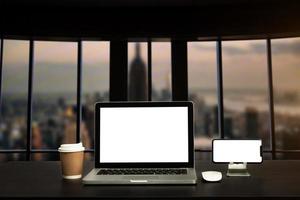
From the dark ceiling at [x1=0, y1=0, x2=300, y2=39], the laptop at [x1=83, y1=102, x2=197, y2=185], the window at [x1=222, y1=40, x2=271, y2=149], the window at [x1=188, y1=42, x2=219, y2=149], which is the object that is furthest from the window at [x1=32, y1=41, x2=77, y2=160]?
the laptop at [x1=83, y1=102, x2=197, y2=185]

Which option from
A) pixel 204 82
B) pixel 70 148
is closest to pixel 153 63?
pixel 204 82

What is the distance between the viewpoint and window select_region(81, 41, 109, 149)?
3.79 meters

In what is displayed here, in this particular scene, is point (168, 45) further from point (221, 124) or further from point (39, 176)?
point (39, 176)

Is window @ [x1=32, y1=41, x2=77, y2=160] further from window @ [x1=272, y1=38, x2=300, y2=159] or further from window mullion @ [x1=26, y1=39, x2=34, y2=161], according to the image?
window @ [x1=272, y1=38, x2=300, y2=159]

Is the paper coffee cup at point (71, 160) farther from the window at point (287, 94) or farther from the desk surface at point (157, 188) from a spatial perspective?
the window at point (287, 94)

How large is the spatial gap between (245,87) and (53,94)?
2.50 metres

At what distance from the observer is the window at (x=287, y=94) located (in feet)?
12.0

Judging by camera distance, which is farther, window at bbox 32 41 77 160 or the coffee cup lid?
window at bbox 32 41 77 160

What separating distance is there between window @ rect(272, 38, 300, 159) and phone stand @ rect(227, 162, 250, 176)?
283 centimetres

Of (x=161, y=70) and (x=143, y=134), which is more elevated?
(x=161, y=70)

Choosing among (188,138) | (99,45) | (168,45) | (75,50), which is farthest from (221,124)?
(188,138)

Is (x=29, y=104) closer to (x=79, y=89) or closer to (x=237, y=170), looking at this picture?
(x=79, y=89)

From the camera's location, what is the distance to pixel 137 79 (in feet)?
12.7

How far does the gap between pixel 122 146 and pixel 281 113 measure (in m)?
3.09
